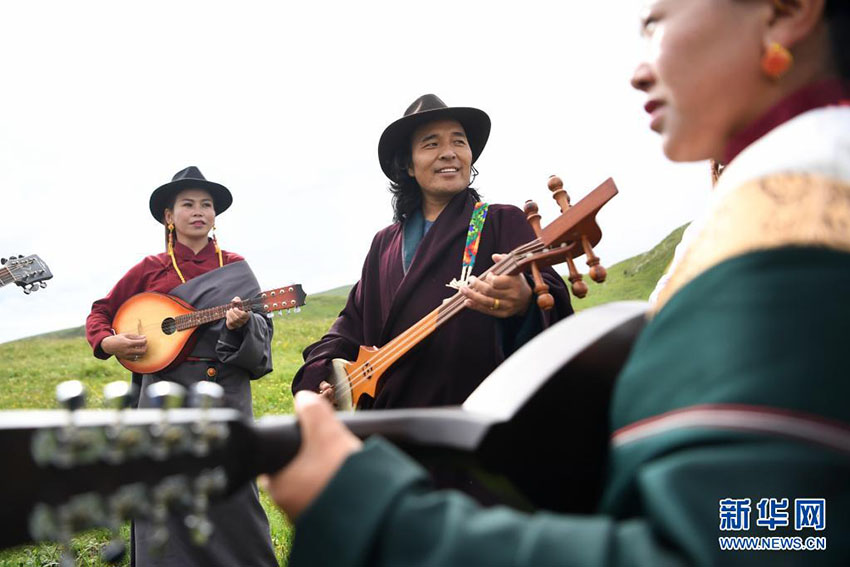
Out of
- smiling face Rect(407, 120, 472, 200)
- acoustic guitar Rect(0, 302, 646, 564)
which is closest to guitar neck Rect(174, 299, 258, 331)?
smiling face Rect(407, 120, 472, 200)

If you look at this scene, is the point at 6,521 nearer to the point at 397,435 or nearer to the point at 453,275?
the point at 397,435

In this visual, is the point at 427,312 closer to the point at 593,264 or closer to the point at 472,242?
the point at 472,242

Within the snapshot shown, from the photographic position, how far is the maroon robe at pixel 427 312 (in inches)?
123

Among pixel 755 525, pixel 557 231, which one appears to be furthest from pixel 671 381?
pixel 557 231

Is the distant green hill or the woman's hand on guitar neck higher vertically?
the woman's hand on guitar neck

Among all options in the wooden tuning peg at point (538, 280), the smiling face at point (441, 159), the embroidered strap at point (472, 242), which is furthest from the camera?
the smiling face at point (441, 159)

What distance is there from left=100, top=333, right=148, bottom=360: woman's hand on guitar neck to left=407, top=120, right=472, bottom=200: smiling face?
110 inches

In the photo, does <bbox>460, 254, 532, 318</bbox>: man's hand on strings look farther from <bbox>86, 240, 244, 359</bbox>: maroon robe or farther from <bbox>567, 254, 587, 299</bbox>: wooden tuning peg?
<bbox>86, 240, 244, 359</bbox>: maroon robe

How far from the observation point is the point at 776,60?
112 cm

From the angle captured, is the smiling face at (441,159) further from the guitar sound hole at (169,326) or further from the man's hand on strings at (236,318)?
the guitar sound hole at (169,326)

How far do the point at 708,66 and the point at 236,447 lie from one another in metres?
1.02

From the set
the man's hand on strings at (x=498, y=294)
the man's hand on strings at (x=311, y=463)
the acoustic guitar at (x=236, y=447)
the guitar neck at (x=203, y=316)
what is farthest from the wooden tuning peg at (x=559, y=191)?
the guitar neck at (x=203, y=316)

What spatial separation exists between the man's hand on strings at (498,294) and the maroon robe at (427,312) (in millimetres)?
152

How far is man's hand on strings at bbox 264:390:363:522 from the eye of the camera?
101 centimetres
